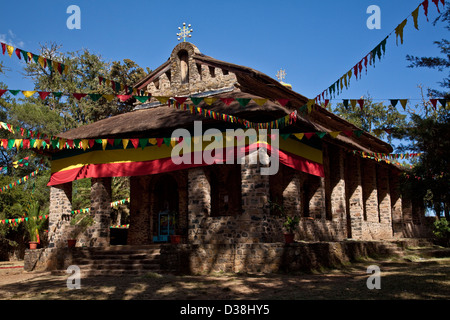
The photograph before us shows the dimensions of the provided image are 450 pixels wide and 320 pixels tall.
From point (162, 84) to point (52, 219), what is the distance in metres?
7.27

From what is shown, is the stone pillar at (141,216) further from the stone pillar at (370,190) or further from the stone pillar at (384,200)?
the stone pillar at (384,200)

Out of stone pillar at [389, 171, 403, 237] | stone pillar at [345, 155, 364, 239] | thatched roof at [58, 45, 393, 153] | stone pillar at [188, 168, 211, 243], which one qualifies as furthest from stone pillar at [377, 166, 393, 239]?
stone pillar at [188, 168, 211, 243]

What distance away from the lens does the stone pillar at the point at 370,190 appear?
896 inches

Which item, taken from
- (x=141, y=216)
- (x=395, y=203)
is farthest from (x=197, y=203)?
(x=395, y=203)

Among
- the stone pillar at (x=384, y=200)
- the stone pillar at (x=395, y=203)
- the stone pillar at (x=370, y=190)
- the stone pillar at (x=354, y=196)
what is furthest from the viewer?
the stone pillar at (x=395, y=203)

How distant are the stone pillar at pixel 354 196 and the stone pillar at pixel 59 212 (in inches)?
499

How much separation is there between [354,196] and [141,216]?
1011 centimetres

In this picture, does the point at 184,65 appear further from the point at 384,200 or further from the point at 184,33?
the point at 384,200

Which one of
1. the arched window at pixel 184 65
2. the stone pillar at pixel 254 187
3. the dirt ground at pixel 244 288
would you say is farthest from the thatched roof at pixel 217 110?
the dirt ground at pixel 244 288

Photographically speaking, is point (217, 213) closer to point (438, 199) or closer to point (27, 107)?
point (438, 199)

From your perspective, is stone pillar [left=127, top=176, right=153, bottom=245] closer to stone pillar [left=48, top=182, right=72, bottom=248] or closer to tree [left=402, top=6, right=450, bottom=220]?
stone pillar [left=48, top=182, right=72, bottom=248]

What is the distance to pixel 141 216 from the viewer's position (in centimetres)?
1955

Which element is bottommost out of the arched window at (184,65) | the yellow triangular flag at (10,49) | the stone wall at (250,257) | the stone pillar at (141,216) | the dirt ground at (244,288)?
the dirt ground at (244,288)

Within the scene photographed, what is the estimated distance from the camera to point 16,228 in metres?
21.6
